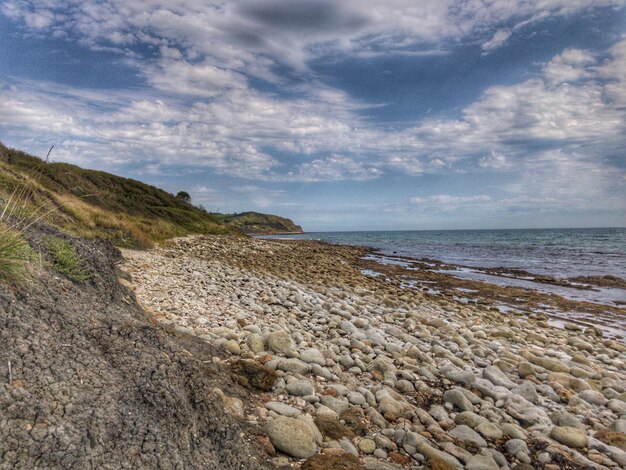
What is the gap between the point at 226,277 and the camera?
1245cm

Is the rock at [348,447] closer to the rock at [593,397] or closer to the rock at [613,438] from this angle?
the rock at [613,438]

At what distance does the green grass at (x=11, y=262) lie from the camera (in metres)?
2.89

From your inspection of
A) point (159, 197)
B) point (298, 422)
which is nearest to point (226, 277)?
point (298, 422)

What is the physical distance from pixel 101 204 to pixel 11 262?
27.3 meters

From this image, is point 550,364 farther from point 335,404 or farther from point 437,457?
point 335,404

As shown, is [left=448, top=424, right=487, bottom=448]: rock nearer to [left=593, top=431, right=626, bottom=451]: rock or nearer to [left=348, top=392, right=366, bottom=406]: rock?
[left=348, top=392, right=366, bottom=406]: rock

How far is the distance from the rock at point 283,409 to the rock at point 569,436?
10.5ft

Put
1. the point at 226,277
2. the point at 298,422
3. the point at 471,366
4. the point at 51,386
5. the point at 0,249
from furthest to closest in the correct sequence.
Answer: the point at 226,277
the point at 471,366
the point at 298,422
the point at 0,249
the point at 51,386

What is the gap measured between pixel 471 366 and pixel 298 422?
443cm

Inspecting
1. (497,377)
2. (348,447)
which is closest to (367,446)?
(348,447)

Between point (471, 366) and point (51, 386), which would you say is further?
point (471, 366)

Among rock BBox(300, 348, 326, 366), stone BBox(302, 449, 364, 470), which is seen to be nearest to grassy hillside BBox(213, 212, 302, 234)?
rock BBox(300, 348, 326, 366)

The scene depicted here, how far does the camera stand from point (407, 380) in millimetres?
5680

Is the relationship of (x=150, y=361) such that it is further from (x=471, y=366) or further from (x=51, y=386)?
(x=471, y=366)
